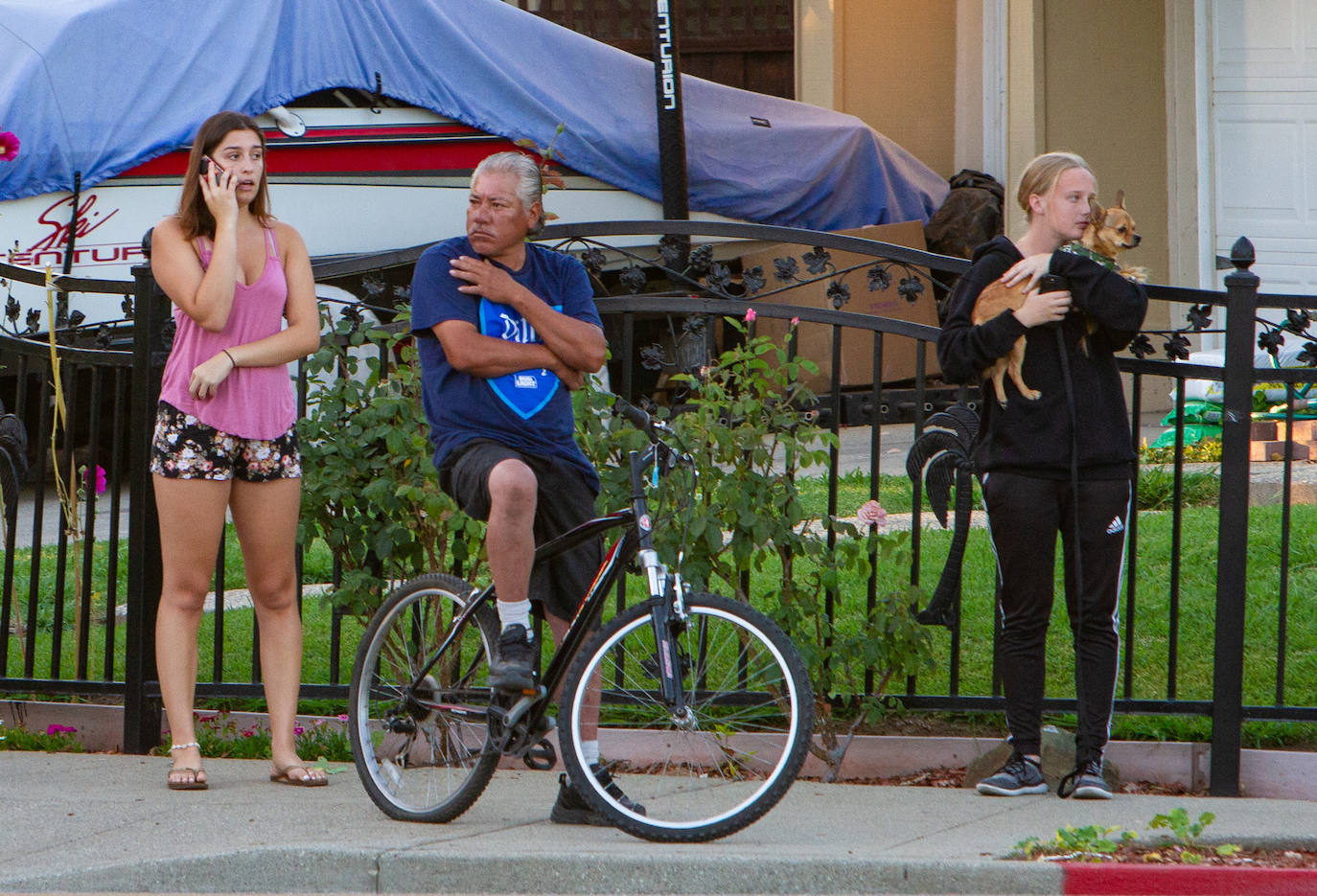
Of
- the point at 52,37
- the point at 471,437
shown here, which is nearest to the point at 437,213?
the point at 52,37

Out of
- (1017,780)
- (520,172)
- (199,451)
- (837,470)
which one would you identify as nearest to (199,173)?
(199,451)

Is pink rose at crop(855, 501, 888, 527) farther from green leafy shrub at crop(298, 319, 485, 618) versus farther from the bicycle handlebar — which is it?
green leafy shrub at crop(298, 319, 485, 618)

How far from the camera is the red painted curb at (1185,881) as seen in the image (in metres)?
3.54

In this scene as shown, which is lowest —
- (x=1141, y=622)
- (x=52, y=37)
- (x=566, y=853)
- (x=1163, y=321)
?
(x=566, y=853)

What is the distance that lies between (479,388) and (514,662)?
0.71 m

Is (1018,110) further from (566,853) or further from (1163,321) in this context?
(566,853)

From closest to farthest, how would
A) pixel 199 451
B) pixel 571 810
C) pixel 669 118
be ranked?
pixel 571 810 → pixel 199 451 → pixel 669 118

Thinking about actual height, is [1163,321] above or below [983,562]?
above

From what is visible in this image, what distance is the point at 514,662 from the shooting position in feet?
12.6

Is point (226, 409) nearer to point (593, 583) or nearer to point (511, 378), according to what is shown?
point (511, 378)

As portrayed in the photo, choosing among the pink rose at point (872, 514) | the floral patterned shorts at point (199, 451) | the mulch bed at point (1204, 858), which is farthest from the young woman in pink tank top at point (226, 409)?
the mulch bed at point (1204, 858)

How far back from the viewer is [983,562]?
6.68 meters

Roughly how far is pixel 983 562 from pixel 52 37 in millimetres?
Result: 5687

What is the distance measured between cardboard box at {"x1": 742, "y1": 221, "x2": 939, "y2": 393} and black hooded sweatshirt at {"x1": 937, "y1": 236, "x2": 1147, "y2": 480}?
6577 millimetres
